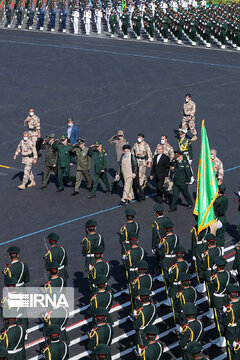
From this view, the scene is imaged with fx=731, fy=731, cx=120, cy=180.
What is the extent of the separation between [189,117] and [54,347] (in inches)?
Answer: 726

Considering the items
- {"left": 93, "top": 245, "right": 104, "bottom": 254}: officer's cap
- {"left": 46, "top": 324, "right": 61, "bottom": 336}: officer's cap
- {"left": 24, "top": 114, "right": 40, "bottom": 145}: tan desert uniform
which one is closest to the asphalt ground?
{"left": 24, "top": 114, "right": 40, "bottom": 145}: tan desert uniform

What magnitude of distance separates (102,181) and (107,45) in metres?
25.0

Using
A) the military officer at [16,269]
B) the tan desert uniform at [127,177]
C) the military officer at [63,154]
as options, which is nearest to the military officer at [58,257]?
the military officer at [16,269]

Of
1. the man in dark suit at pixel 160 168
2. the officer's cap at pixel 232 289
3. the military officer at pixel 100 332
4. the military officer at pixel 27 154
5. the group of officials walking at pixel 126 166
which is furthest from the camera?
the military officer at pixel 27 154

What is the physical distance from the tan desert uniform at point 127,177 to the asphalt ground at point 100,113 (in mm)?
403

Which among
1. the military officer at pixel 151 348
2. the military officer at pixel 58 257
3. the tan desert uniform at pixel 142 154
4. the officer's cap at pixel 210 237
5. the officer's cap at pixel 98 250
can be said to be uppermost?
the tan desert uniform at pixel 142 154

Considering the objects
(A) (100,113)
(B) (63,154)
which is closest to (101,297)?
(B) (63,154)

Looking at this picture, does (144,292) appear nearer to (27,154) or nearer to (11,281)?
(11,281)

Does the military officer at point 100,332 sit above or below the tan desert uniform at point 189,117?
below

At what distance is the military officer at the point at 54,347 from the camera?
14445mm

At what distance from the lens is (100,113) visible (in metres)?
35.8

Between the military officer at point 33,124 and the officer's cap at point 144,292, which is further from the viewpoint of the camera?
the military officer at point 33,124

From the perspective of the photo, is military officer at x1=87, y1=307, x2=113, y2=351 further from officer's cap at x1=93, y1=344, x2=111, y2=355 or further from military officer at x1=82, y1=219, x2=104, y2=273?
military officer at x1=82, y1=219, x2=104, y2=273

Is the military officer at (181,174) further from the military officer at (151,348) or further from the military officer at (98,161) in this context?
the military officer at (151,348)
